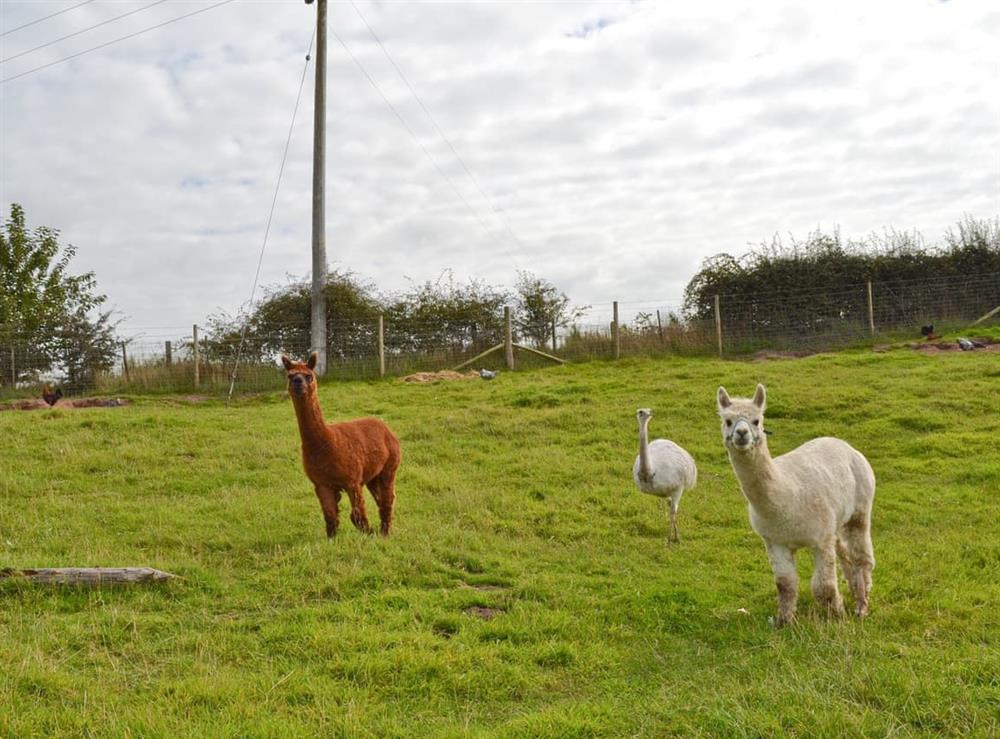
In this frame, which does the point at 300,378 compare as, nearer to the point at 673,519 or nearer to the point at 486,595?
the point at 486,595

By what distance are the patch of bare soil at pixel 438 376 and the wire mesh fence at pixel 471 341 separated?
148cm

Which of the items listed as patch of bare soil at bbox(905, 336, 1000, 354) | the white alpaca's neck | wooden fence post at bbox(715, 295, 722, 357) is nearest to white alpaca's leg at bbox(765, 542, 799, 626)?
the white alpaca's neck

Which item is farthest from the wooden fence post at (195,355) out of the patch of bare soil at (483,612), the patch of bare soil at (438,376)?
the patch of bare soil at (483,612)

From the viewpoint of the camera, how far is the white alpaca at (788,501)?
5828 millimetres

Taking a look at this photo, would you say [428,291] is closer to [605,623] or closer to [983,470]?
[983,470]

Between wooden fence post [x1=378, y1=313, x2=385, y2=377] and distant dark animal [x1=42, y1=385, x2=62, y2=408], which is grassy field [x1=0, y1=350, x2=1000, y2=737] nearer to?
distant dark animal [x1=42, y1=385, x2=62, y2=408]

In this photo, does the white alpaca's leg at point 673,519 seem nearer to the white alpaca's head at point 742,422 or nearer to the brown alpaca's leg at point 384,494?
the brown alpaca's leg at point 384,494

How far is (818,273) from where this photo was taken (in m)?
26.8

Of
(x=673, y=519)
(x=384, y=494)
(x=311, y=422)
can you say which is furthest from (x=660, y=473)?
(x=311, y=422)

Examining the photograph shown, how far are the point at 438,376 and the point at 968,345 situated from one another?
44.4 ft

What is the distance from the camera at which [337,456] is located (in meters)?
8.08

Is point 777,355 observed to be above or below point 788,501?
above

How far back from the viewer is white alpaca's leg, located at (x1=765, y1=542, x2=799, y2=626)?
599 centimetres

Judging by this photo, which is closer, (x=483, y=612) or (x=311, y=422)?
(x=483, y=612)
